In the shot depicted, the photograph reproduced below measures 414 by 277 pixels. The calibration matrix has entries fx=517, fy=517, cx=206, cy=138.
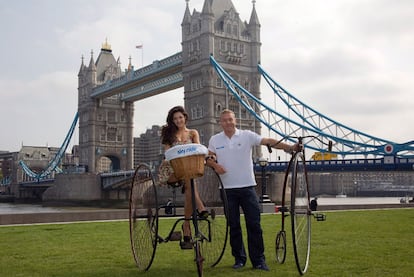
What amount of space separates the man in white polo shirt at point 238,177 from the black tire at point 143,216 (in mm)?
737

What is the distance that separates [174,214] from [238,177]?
2.99 ft

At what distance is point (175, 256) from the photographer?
6.31m

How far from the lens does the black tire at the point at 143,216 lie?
17.2ft

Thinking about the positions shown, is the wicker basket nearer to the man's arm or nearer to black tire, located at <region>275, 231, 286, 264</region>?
the man's arm

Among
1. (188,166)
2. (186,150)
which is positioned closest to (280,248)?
(188,166)

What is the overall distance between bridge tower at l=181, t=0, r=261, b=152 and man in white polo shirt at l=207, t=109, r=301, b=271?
134 feet

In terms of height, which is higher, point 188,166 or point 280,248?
point 188,166

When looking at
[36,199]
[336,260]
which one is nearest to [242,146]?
[336,260]

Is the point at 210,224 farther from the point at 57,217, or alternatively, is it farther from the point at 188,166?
the point at 57,217

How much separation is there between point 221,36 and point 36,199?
4646 cm

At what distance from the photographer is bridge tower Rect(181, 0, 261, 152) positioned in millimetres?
47409

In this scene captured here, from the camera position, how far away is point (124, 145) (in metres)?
69.1

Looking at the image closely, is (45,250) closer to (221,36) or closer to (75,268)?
(75,268)

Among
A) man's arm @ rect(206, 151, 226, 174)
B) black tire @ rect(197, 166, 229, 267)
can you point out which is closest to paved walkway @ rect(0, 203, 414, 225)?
black tire @ rect(197, 166, 229, 267)
